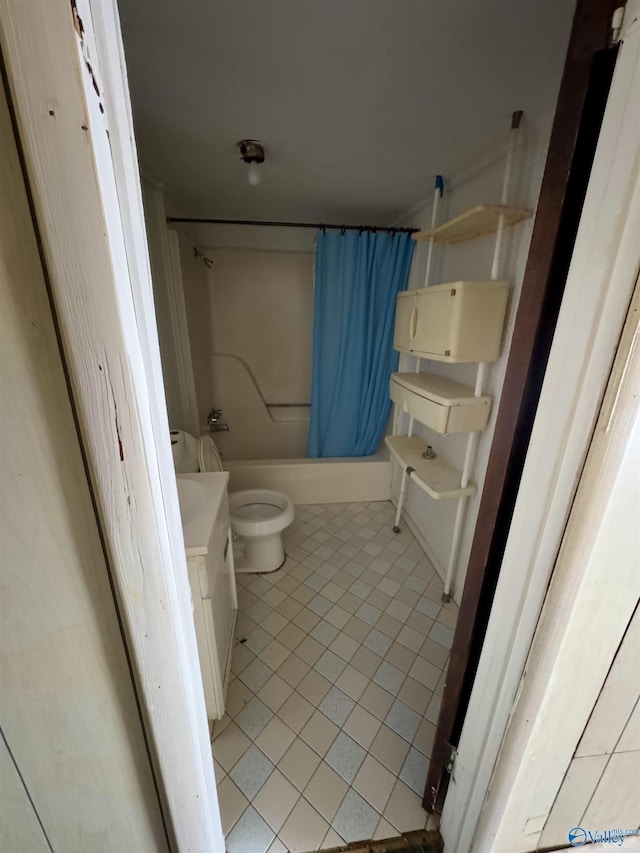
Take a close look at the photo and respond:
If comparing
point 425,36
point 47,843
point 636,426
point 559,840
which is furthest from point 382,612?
point 425,36

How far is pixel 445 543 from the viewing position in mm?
1925

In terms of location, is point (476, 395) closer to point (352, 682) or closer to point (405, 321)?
point (405, 321)

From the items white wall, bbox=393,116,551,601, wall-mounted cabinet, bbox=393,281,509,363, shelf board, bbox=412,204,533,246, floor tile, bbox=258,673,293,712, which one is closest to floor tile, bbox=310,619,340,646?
floor tile, bbox=258,673,293,712

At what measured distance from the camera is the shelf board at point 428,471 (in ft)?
5.38

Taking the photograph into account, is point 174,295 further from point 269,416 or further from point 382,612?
point 382,612

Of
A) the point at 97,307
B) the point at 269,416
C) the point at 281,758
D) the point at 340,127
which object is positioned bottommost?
the point at 281,758

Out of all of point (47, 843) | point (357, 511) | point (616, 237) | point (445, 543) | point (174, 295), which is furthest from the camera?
point (357, 511)

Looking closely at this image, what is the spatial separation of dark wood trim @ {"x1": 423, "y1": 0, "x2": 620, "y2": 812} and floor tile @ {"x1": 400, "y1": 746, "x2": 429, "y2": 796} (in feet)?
1.81

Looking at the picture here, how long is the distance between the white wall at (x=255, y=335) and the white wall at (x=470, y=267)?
113 centimetres

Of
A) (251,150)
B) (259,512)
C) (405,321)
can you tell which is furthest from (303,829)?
(251,150)

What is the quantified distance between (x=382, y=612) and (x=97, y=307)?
181cm

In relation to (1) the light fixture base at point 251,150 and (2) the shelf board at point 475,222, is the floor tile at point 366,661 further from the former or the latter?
(1) the light fixture base at point 251,150

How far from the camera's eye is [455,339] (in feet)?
4.63

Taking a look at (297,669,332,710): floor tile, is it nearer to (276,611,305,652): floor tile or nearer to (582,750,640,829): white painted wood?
(276,611,305,652): floor tile
